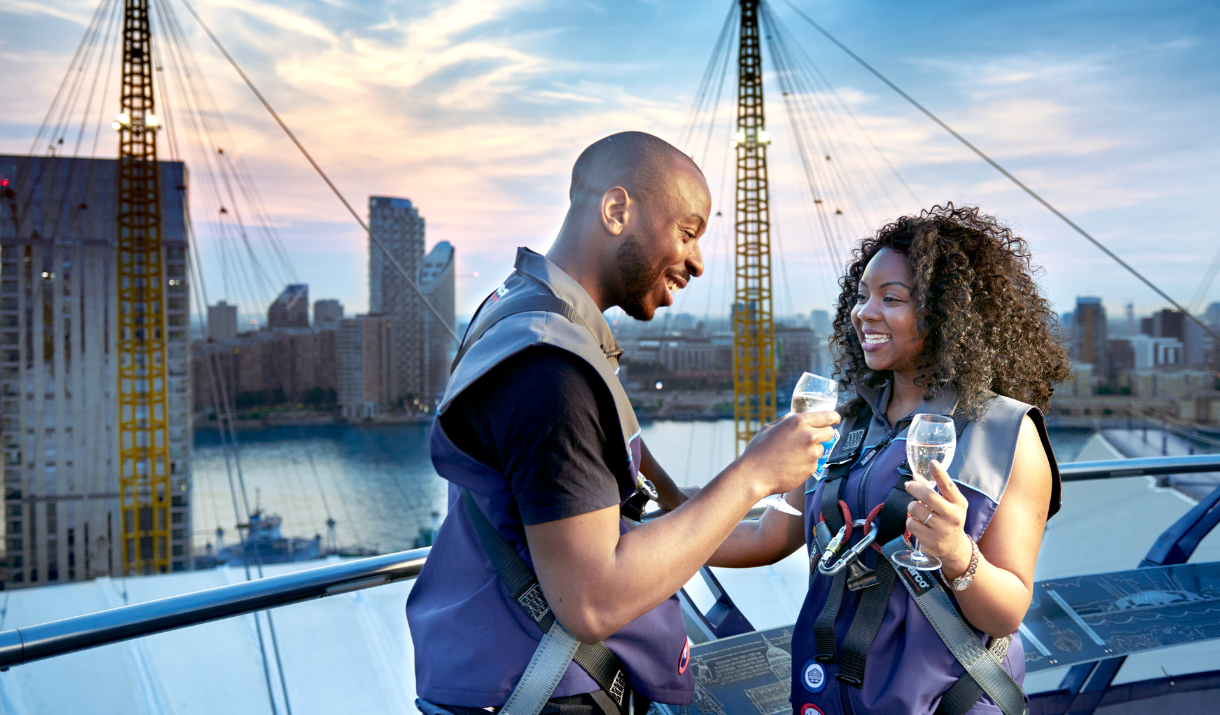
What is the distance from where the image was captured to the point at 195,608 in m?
1.50

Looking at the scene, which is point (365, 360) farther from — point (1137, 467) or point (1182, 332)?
point (1137, 467)

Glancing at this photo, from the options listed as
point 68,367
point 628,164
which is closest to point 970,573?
point 628,164

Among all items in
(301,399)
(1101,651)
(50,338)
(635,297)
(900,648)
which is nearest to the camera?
(635,297)

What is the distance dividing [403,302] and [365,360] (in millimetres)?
4126

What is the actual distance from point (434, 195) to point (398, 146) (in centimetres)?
433

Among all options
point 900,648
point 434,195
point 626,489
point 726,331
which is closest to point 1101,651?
point 900,648

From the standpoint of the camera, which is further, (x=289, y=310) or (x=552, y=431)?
(x=289, y=310)

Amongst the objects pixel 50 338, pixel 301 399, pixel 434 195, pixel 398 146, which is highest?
pixel 398 146

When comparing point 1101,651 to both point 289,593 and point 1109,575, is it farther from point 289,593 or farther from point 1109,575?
point 289,593

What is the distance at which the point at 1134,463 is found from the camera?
258cm

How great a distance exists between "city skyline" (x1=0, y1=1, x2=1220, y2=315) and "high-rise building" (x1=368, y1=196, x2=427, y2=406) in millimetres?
1318

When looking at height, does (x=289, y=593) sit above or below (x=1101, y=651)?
above

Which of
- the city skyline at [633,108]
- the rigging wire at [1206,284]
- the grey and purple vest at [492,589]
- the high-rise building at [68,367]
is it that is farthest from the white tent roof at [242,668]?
the high-rise building at [68,367]

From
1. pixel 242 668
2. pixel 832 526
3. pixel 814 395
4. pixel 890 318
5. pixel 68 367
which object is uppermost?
pixel 890 318
